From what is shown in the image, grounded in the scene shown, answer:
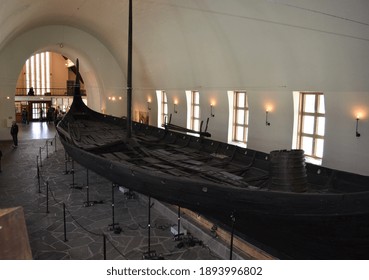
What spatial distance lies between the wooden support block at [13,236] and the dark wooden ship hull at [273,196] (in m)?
2.87

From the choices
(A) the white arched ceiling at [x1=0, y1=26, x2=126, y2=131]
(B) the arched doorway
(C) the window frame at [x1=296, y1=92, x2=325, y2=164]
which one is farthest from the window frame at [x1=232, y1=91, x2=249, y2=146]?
(B) the arched doorway

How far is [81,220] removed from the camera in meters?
8.61

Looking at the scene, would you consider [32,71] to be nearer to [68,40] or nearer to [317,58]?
[68,40]

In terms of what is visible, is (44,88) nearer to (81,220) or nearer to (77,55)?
(77,55)

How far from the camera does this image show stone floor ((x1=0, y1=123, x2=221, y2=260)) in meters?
6.89

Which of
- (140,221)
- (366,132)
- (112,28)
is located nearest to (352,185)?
(366,132)

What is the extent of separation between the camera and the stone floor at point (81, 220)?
689 cm

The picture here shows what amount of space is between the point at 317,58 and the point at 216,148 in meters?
4.18

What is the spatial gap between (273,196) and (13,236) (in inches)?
137

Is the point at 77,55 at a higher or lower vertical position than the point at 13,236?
higher

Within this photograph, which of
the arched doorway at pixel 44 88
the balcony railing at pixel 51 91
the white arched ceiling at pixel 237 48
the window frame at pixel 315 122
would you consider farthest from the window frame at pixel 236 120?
the balcony railing at pixel 51 91

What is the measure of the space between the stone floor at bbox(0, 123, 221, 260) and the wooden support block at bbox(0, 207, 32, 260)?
2.42 metres

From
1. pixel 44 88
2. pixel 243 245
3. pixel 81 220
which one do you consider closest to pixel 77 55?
pixel 44 88

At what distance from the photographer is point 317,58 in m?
10.6
